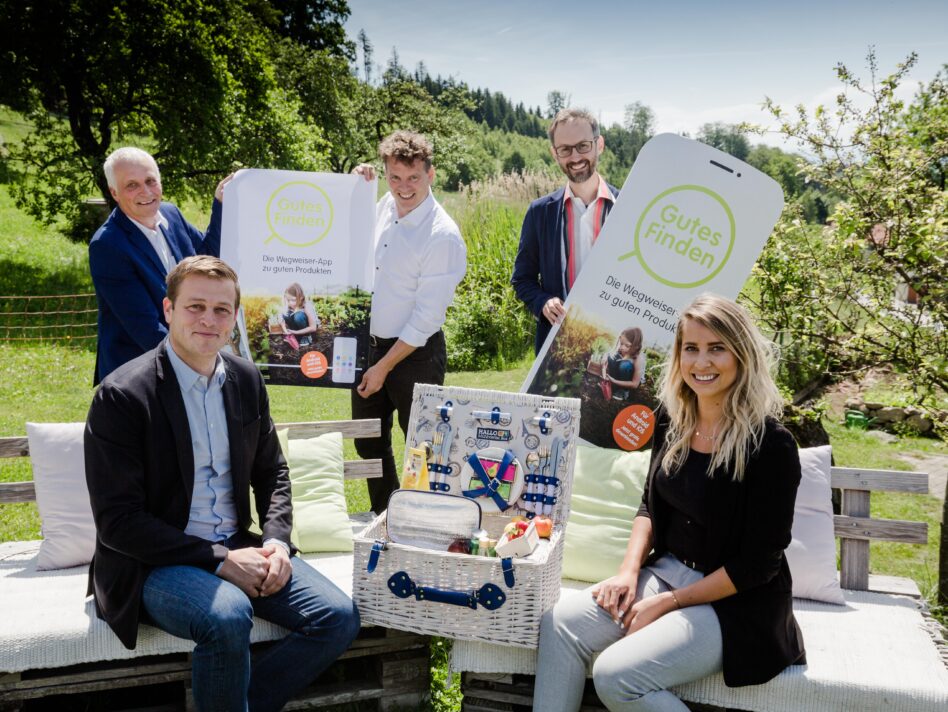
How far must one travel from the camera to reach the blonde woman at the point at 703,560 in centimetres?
228

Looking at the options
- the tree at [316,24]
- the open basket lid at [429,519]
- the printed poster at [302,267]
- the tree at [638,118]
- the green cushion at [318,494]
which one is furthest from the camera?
the tree at [316,24]

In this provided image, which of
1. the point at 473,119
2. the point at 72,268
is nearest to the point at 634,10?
the point at 72,268

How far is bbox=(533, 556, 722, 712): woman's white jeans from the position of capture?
2260mm

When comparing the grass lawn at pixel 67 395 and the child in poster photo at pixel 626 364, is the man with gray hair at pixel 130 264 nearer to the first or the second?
the child in poster photo at pixel 626 364

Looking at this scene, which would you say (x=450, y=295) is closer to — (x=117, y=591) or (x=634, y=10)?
(x=117, y=591)

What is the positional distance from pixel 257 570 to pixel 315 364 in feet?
4.63

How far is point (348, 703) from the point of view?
288 centimetres

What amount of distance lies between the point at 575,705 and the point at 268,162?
11101 mm

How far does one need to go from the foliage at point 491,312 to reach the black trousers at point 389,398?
540 centimetres

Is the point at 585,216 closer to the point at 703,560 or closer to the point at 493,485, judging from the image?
the point at 493,485

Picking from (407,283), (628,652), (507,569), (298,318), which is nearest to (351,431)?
(298,318)

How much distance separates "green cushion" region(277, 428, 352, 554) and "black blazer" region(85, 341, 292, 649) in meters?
0.69

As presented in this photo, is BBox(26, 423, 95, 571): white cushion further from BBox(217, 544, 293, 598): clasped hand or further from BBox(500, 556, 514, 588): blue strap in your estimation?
BBox(500, 556, 514, 588): blue strap

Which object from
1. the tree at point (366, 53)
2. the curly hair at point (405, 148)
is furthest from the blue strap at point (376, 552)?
the tree at point (366, 53)
